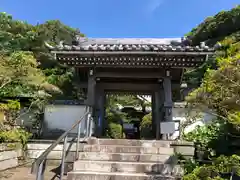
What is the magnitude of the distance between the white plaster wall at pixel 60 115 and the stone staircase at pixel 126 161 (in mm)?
1342

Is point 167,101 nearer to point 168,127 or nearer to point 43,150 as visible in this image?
point 168,127

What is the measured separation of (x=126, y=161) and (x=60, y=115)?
265 cm

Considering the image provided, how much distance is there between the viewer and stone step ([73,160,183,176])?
447 cm

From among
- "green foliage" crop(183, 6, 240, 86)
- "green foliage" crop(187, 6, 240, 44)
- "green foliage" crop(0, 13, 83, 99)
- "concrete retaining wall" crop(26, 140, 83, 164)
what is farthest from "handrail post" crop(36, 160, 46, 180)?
"green foliage" crop(187, 6, 240, 44)

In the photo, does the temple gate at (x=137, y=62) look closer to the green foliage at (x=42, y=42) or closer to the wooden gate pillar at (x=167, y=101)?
the wooden gate pillar at (x=167, y=101)

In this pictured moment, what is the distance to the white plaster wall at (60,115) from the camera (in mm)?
6586

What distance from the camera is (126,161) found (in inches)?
189

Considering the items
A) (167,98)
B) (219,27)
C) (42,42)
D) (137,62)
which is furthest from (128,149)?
(219,27)

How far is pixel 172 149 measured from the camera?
507 cm

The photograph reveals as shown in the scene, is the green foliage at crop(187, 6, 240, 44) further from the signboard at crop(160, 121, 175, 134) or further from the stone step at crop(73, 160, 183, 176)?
the stone step at crop(73, 160, 183, 176)

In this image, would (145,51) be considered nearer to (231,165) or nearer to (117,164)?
(117,164)

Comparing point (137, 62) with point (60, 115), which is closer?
point (137, 62)

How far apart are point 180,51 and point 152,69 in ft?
3.82

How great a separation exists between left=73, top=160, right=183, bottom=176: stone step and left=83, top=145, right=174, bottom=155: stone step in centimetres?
51
